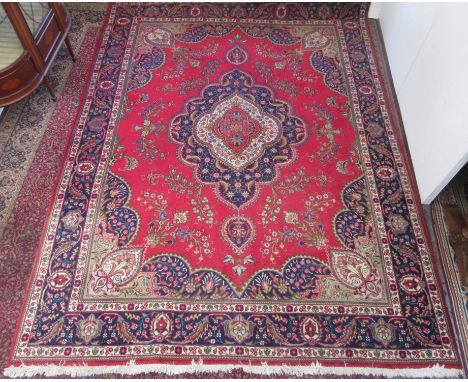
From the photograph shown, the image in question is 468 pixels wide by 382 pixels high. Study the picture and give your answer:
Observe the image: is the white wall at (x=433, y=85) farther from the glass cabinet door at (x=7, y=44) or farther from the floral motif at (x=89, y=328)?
the glass cabinet door at (x=7, y=44)

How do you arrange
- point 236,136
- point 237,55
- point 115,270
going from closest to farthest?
point 115,270 → point 236,136 → point 237,55

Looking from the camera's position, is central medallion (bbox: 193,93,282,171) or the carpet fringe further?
central medallion (bbox: 193,93,282,171)

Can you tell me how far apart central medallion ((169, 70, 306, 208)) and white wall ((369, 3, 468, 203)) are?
562mm

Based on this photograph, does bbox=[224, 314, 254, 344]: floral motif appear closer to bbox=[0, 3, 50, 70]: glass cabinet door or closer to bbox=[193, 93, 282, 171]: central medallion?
bbox=[193, 93, 282, 171]: central medallion

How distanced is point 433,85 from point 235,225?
1.07 m

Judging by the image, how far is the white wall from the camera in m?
1.48

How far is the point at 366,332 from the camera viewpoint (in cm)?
148

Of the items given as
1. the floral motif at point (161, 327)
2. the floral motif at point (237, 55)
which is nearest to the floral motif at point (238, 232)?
the floral motif at point (161, 327)

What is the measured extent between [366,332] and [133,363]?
883 mm

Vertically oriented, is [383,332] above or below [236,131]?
below

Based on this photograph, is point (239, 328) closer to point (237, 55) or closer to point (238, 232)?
point (238, 232)

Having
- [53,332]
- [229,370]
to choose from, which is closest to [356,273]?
[229,370]

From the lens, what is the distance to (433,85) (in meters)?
1.70

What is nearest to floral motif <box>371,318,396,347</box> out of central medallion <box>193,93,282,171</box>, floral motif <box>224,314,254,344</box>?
floral motif <box>224,314,254,344</box>
